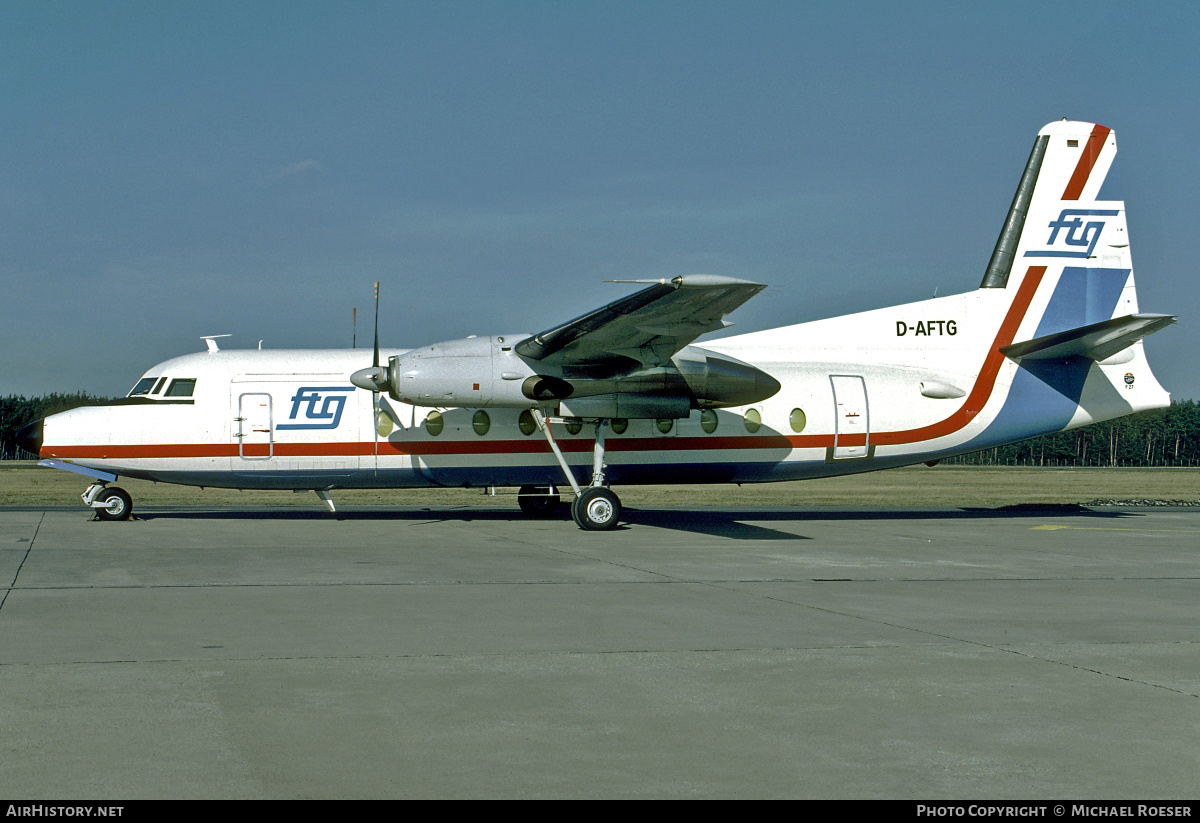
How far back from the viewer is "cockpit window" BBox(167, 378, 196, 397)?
1967 centimetres

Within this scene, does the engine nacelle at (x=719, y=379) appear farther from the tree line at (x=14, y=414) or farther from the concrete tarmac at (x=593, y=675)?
the tree line at (x=14, y=414)

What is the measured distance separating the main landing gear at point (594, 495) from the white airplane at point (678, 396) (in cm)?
5

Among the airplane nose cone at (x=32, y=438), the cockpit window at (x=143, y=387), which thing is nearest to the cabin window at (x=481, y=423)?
the cockpit window at (x=143, y=387)

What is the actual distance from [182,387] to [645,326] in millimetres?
8990

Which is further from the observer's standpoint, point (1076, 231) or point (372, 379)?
point (1076, 231)

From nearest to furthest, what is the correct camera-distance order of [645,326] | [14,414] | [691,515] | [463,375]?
[645,326] < [463,375] < [691,515] < [14,414]

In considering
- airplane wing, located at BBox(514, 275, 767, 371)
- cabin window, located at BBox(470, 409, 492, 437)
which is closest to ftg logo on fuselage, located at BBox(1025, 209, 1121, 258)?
airplane wing, located at BBox(514, 275, 767, 371)

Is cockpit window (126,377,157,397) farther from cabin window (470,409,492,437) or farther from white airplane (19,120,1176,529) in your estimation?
cabin window (470,409,492,437)

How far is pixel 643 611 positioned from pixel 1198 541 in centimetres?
1216

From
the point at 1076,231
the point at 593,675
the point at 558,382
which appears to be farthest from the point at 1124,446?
the point at 593,675

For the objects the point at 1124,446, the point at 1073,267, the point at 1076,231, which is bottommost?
the point at 1124,446

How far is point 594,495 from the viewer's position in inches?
740

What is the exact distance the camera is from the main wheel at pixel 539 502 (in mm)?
22109

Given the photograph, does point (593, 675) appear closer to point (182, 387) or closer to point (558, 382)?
point (558, 382)
